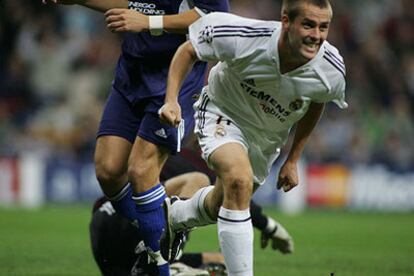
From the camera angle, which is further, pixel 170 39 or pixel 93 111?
pixel 93 111

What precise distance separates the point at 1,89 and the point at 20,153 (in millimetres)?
1755

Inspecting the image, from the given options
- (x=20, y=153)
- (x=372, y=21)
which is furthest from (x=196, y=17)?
(x=372, y=21)

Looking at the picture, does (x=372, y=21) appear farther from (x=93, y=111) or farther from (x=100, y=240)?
Answer: (x=100, y=240)

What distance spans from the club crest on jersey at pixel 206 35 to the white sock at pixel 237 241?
0.97m

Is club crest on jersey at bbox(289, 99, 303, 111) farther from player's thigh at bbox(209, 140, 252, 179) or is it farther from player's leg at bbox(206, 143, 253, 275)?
player's leg at bbox(206, 143, 253, 275)

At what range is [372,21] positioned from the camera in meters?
18.8

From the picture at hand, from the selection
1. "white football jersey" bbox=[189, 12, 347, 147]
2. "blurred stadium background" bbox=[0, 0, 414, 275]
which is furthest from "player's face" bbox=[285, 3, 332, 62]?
"blurred stadium background" bbox=[0, 0, 414, 275]

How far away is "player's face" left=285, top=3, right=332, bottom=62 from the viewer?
5.35 m

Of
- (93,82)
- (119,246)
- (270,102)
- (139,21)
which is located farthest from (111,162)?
(93,82)

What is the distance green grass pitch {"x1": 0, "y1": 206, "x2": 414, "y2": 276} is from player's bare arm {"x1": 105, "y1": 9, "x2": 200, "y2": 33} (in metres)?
2.12

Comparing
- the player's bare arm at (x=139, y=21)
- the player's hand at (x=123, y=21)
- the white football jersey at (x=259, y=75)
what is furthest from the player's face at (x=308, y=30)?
the player's hand at (x=123, y=21)

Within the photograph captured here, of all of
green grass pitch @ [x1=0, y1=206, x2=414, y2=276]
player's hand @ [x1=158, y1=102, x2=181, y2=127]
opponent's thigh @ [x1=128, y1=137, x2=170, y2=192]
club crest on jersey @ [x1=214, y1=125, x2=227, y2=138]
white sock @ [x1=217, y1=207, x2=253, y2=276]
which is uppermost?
player's hand @ [x1=158, y1=102, x2=181, y2=127]

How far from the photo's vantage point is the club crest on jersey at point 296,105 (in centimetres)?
575

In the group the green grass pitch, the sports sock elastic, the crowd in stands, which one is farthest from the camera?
the crowd in stands
